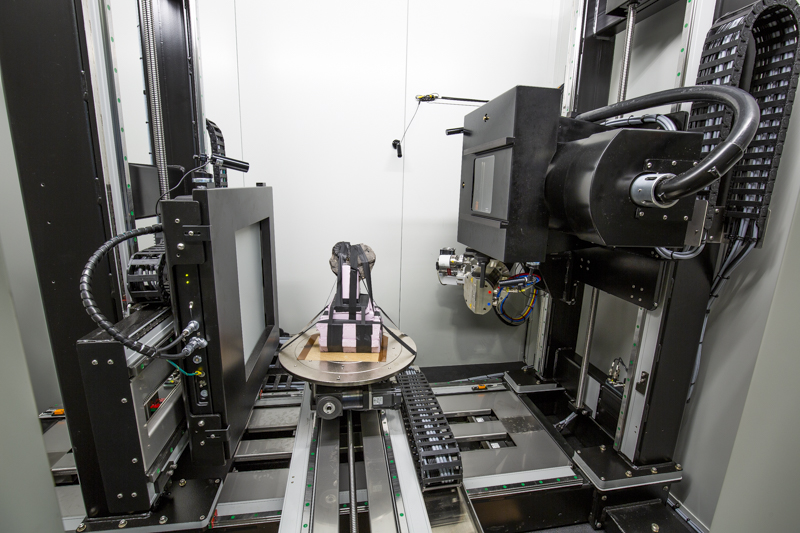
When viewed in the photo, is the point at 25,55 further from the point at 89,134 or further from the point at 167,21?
the point at 167,21

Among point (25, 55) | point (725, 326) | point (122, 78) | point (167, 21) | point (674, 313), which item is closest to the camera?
point (25, 55)

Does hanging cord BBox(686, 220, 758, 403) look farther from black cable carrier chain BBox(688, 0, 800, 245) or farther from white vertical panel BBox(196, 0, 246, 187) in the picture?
white vertical panel BBox(196, 0, 246, 187)

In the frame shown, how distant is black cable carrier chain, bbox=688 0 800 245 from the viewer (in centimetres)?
91

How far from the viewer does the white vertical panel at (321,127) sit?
5.69 ft

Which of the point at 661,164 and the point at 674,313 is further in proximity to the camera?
the point at 674,313

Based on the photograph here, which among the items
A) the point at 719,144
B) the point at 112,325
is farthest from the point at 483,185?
the point at 112,325

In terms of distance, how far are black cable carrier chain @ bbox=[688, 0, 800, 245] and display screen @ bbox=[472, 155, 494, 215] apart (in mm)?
589

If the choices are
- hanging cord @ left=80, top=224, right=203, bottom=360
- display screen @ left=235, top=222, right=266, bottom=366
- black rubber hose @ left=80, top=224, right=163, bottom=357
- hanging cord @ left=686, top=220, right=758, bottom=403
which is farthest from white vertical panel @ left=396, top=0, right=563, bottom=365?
black rubber hose @ left=80, top=224, right=163, bottom=357

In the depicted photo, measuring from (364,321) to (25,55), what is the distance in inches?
42.4

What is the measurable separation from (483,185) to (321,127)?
100cm

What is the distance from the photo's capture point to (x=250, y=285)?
4.16 feet

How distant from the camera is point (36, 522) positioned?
0.27 m

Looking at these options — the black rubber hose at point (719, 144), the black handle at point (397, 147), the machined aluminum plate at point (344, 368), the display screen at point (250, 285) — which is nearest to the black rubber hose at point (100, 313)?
the display screen at point (250, 285)

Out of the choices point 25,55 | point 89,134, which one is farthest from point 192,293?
point 25,55
